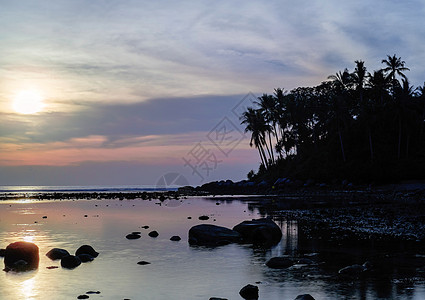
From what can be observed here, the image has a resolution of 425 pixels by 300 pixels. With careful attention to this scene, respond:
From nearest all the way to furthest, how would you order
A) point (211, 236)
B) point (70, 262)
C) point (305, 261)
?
point (305, 261) → point (70, 262) → point (211, 236)

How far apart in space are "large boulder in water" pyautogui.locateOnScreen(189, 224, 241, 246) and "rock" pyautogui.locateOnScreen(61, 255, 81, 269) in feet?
26.0

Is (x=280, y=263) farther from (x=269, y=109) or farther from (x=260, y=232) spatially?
(x=269, y=109)

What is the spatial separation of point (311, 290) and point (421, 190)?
5602 centimetres

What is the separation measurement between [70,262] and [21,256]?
7.84ft

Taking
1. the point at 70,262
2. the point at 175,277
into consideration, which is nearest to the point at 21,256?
the point at 70,262

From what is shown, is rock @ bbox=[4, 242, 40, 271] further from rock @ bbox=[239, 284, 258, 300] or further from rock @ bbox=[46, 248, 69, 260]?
rock @ bbox=[239, 284, 258, 300]

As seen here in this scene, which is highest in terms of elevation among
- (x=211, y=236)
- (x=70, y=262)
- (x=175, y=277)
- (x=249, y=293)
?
(x=211, y=236)

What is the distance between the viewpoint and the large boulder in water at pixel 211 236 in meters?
26.4

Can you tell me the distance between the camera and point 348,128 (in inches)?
3885

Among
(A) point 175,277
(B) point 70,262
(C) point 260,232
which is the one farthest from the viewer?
(C) point 260,232

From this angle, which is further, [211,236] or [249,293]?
[211,236]

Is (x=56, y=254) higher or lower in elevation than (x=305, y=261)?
higher

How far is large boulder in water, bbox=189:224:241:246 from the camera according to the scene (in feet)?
86.6

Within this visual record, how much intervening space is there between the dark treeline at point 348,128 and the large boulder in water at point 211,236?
58.1m
